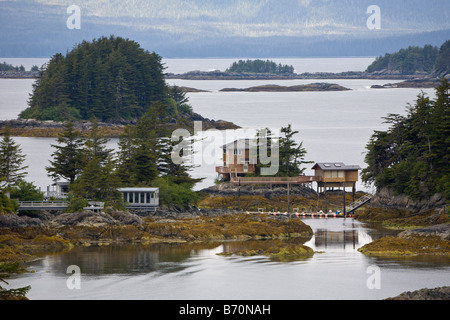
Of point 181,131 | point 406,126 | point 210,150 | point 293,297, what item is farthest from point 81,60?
point 293,297

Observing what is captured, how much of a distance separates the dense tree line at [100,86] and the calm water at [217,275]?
338ft

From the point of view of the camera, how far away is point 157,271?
4797 centimetres

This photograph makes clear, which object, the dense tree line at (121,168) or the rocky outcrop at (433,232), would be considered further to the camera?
the dense tree line at (121,168)

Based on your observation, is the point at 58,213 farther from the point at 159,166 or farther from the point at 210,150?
the point at 210,150

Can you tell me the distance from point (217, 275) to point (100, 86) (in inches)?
4730

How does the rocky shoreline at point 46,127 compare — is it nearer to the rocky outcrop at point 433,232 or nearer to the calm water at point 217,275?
the rocky outcrop at point 433,232

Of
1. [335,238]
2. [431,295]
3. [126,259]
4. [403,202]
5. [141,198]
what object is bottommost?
[126,259]

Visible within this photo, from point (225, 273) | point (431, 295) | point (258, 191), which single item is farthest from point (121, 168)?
point (431, 295)

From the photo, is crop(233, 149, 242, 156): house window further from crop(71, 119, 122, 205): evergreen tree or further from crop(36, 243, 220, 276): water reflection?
crop(36, 243, 220, 276): water reflection

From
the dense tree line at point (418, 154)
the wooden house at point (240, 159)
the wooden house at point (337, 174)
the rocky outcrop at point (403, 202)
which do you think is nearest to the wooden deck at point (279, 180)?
the wooden house at point (337, 174)

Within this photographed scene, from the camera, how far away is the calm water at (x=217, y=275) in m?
41.9

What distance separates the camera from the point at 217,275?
4662 centimetres

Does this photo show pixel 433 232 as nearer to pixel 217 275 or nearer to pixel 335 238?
pixel 335 238

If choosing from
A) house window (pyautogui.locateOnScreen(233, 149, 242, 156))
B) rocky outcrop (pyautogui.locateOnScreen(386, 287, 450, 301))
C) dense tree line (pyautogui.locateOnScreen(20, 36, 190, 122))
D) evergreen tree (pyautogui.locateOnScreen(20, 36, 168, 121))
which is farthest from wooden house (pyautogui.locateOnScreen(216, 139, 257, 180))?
evergreen tree (pyautogui.locateOnScreen(20, 36, 168, 121))
